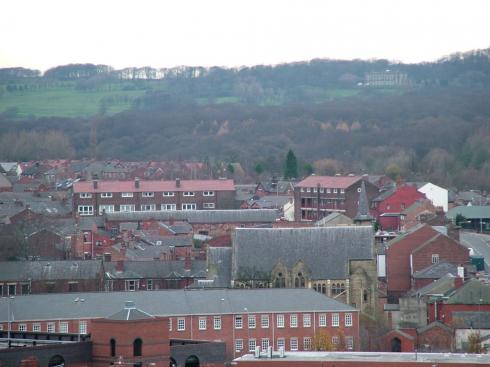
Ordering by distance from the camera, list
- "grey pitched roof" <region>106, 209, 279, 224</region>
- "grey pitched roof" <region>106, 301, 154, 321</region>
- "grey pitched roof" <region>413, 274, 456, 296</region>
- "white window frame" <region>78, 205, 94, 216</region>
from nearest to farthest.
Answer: "grey pitched roof" <region>106, 301, 154, 321</region>
"grey pitched roof" <region>413, 274, 456, 296</region>
"grey pitched roof" <region>106, 209, 279, 224</region>
"white window frame" <region>78, 205, 94, 216</region>

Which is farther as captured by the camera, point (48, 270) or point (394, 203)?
point (394, 203)

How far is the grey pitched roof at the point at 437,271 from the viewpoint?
7125 centimetres

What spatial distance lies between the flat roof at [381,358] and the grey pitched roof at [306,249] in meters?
17.4

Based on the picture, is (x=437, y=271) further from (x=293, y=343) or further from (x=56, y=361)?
A: (x=56, y=361)

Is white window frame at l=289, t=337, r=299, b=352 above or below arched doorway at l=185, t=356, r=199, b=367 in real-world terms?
below

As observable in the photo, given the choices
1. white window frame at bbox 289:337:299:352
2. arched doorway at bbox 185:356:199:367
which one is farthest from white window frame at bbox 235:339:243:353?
arched doorway at bbox 185:356:199:367

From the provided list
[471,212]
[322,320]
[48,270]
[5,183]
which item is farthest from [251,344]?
[5,183]

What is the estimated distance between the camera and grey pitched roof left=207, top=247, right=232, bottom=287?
226 feet

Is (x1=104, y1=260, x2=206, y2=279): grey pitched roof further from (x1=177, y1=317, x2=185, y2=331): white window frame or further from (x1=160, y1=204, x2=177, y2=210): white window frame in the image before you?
(x1=160, y1=204, x2=177, y2=210): white window frame

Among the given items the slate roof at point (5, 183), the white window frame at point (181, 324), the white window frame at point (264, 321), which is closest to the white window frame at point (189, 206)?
the slate roof at point (5, 183)

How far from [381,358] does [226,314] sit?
491 inches

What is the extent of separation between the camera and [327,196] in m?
115

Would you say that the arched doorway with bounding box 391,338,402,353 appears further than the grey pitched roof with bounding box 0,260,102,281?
No

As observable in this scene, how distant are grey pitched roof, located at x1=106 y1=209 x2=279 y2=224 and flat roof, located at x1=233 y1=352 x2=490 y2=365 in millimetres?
50024
